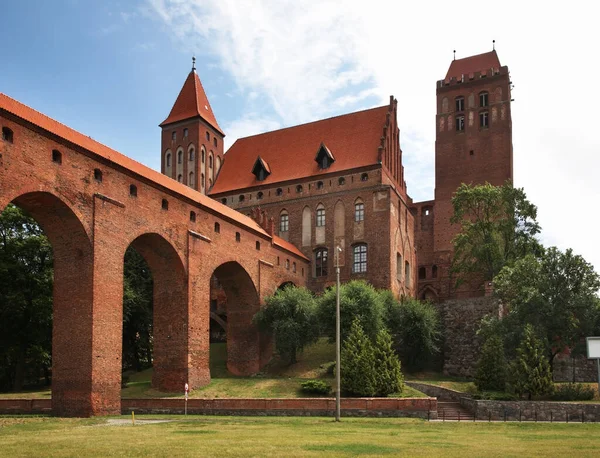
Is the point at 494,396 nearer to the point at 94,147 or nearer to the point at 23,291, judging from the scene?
the point at 94,147

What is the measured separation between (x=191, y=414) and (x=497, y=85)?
4186 centimetres

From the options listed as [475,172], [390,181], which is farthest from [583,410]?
[475,172]

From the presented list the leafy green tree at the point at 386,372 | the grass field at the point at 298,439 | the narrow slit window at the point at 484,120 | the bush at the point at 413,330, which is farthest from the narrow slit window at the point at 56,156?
the narrow slit window at the point at 484,120

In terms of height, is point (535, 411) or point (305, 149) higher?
point (305, 149)

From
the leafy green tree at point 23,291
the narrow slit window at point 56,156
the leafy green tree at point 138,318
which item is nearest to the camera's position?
the narrow slit window at point 56,156

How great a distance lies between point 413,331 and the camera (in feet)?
122

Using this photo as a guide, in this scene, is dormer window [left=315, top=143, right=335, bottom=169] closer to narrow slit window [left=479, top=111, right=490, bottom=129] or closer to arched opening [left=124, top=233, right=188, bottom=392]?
narrow slit window [left=479, top=111, right=490, bottom=129]

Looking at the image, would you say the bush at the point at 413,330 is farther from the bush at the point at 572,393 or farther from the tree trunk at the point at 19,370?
the tree trunk at the point at 19,370

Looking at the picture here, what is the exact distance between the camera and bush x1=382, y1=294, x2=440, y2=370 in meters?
37.0

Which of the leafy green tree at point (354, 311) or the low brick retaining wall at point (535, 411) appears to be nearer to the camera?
the low brick retaining wall at point (535, 411)

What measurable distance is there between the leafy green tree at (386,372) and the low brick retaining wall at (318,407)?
6.26ft

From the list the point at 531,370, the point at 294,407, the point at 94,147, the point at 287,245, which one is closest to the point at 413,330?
the point at 531,370

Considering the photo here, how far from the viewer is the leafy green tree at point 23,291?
35.1 metres

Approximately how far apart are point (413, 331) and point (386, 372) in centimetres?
917
